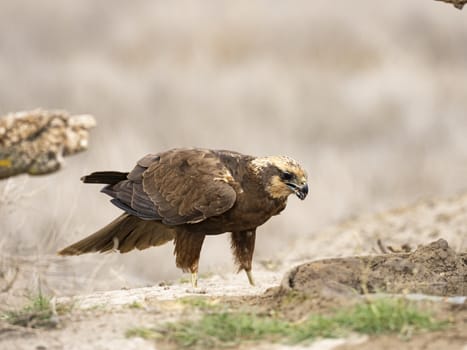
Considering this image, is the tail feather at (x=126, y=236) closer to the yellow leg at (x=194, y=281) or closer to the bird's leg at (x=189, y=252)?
the bird's leg at (x=189, y=252)

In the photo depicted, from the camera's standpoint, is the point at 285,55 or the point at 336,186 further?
the point at 285,55

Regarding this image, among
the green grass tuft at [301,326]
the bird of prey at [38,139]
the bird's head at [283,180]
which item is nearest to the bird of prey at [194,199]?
the bird's head at [283,180]

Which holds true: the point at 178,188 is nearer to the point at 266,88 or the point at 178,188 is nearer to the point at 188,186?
the point at 188,186

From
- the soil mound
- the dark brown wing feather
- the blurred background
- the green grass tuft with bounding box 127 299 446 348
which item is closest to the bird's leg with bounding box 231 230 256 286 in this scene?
the dark brown wing feather

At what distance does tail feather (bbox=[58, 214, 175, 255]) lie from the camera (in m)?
8.99

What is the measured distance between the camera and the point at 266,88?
1634 cm

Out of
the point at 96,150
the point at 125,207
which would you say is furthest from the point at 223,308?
the point at 96,150

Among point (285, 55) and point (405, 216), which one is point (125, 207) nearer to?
point (405, 216)

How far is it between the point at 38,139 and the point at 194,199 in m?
1.28

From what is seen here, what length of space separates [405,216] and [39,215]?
4.29 meters

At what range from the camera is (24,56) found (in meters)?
16.3

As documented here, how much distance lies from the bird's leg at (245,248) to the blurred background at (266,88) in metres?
4.13

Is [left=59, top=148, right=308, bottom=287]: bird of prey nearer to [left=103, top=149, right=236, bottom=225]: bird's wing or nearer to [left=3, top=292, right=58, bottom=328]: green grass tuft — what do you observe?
[left=103, top=149, right=236, bottom=225]: bird's wing

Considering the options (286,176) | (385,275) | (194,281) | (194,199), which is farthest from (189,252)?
(385,275)
